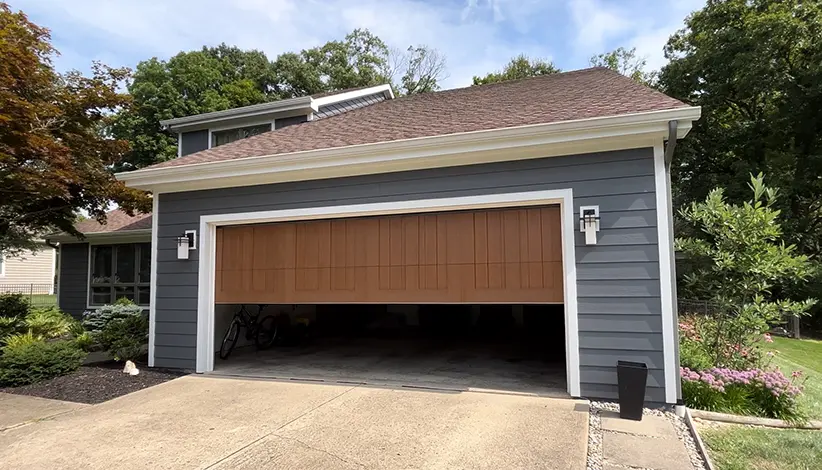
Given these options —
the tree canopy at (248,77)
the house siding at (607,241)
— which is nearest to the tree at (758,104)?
the house siding at (607,241)

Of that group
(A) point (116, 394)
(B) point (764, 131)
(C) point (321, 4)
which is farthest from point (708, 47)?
(A) point (116, 394)

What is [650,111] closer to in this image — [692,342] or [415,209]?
[415,209]

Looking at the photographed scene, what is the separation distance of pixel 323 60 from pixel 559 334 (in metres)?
21.8

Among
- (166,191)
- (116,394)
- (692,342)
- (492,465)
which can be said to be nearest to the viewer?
(492,465)

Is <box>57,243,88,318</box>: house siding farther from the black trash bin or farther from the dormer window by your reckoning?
the black trash bin

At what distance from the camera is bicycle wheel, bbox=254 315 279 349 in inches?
343

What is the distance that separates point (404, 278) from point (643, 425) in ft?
10.1

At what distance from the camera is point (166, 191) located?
6977 mm

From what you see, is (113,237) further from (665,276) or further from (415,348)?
(665,276)

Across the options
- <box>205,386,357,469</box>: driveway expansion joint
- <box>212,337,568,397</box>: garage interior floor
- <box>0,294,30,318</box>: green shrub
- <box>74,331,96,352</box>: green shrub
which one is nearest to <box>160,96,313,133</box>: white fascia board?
<box>212,337,568,397</box>: garage interior floor

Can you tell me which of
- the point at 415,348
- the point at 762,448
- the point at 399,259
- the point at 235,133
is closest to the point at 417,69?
the point at 235,133

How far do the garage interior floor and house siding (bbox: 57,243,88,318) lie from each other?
282 inches

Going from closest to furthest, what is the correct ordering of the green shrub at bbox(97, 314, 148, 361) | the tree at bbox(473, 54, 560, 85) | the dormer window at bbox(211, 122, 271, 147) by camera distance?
the green shrub at bbox(97, 314, 148, 361) < the dormer window at bbox(211, 122, 271, 147) < the tree at bbox(473, 54, 560, 85)

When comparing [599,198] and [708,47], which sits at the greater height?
[708,47]
